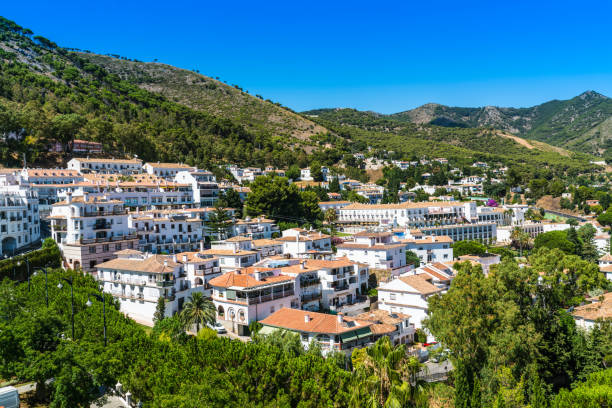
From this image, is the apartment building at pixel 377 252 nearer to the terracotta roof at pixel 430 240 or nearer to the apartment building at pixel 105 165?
the terracotta roof at pixel 430 240

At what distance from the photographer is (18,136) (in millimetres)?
81938

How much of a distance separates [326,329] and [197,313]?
34.3ft

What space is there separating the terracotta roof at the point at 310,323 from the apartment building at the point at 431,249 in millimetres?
33176

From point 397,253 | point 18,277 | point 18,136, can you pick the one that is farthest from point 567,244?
point 18,136

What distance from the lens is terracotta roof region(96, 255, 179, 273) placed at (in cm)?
4252

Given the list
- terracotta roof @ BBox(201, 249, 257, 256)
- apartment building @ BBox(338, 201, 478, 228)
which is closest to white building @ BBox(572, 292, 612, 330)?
terracotta roof @ BBox(201, 249, 257, 256)

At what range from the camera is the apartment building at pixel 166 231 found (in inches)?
2312

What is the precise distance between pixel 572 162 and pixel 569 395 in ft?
646

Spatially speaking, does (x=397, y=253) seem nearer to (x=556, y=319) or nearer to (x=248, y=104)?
(x=556, y=319)

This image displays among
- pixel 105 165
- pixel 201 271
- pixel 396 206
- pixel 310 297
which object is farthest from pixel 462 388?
pixel 105 165

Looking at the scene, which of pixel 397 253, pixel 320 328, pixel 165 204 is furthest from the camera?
pixel 165 204

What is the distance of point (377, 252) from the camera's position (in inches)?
2277

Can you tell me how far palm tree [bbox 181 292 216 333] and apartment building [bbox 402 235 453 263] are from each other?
37166mm

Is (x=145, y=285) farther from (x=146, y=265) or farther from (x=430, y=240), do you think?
(x=430, y=240)
